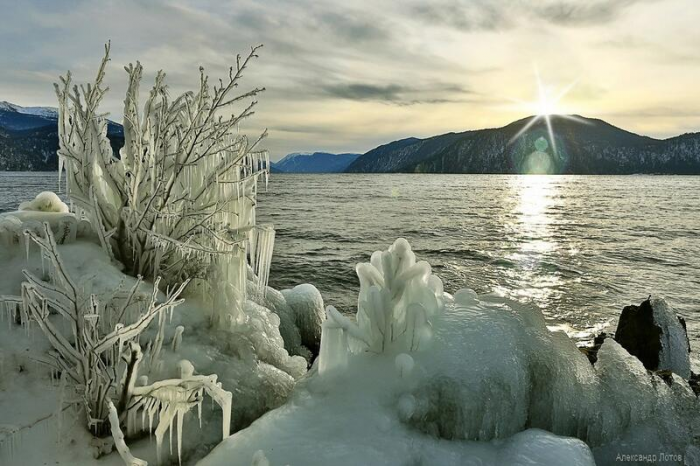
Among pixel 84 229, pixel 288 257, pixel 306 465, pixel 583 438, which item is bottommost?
pixel 288 257

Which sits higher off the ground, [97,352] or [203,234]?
[203,234]

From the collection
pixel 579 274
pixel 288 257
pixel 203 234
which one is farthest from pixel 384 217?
pixel 203 234

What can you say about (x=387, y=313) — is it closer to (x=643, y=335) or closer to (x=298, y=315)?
(x=298, y=315)

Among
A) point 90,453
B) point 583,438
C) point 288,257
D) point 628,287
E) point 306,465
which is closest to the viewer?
point 306,465

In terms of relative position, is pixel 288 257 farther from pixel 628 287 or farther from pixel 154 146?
pixel 154 146

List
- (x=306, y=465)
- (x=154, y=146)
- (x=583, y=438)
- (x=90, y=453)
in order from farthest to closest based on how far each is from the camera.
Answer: (x=154, y=146) < (x=583, y=438) < (x=90, y=453) < (x=306, y=465)

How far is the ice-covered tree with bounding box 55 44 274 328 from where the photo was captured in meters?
6.74

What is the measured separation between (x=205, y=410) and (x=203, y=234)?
9.17ft

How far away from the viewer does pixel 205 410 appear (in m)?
5.45

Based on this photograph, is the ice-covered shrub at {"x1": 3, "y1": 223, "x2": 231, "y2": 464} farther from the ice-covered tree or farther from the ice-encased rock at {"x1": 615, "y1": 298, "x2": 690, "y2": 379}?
the ice-encased rock at {"x1": 615, "y1": 298, "x2": 690, "y2": 379}

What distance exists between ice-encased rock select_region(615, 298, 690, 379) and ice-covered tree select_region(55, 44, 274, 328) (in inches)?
374

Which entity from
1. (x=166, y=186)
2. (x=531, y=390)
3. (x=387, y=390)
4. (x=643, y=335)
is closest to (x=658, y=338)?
(x=643, y=335)

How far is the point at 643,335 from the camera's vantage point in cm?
1120

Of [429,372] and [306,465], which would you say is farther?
[429,372]
